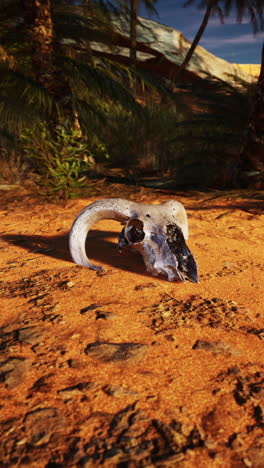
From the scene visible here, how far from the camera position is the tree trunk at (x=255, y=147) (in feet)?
17.5

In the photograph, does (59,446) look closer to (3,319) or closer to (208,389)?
(208,389)

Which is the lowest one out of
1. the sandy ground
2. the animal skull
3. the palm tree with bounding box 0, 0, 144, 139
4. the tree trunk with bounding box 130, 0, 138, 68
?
the sandy ground

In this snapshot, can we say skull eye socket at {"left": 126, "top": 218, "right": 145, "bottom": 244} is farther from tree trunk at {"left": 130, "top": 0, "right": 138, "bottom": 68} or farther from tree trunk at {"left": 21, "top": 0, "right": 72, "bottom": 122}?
tree trunk at {"left": 130, "top": 0, "right": 138, "bottom": 68}

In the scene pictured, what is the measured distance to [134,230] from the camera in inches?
112

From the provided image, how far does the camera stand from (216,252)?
3.07m

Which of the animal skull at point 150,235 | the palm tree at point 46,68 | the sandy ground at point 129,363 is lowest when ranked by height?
the sandy ground at point 129,363

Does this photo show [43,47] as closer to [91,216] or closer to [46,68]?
[46,68]

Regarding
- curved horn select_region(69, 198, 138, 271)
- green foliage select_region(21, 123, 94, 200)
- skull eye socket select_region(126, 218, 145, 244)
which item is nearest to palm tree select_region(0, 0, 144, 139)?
green foliage select_region(21, 123, 94, 200)

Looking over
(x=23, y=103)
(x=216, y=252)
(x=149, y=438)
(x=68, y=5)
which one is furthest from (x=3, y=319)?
(x=68, y=5)

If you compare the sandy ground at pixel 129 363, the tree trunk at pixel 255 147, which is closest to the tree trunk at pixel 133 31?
the tree trunk at pixel 255 147

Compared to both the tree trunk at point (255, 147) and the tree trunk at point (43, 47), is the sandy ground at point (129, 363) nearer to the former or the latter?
the tree trunk at point (255, 147)

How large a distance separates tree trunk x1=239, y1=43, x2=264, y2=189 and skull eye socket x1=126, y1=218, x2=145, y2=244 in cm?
317

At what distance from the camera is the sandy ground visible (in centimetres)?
121

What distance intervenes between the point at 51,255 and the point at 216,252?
1319mm
